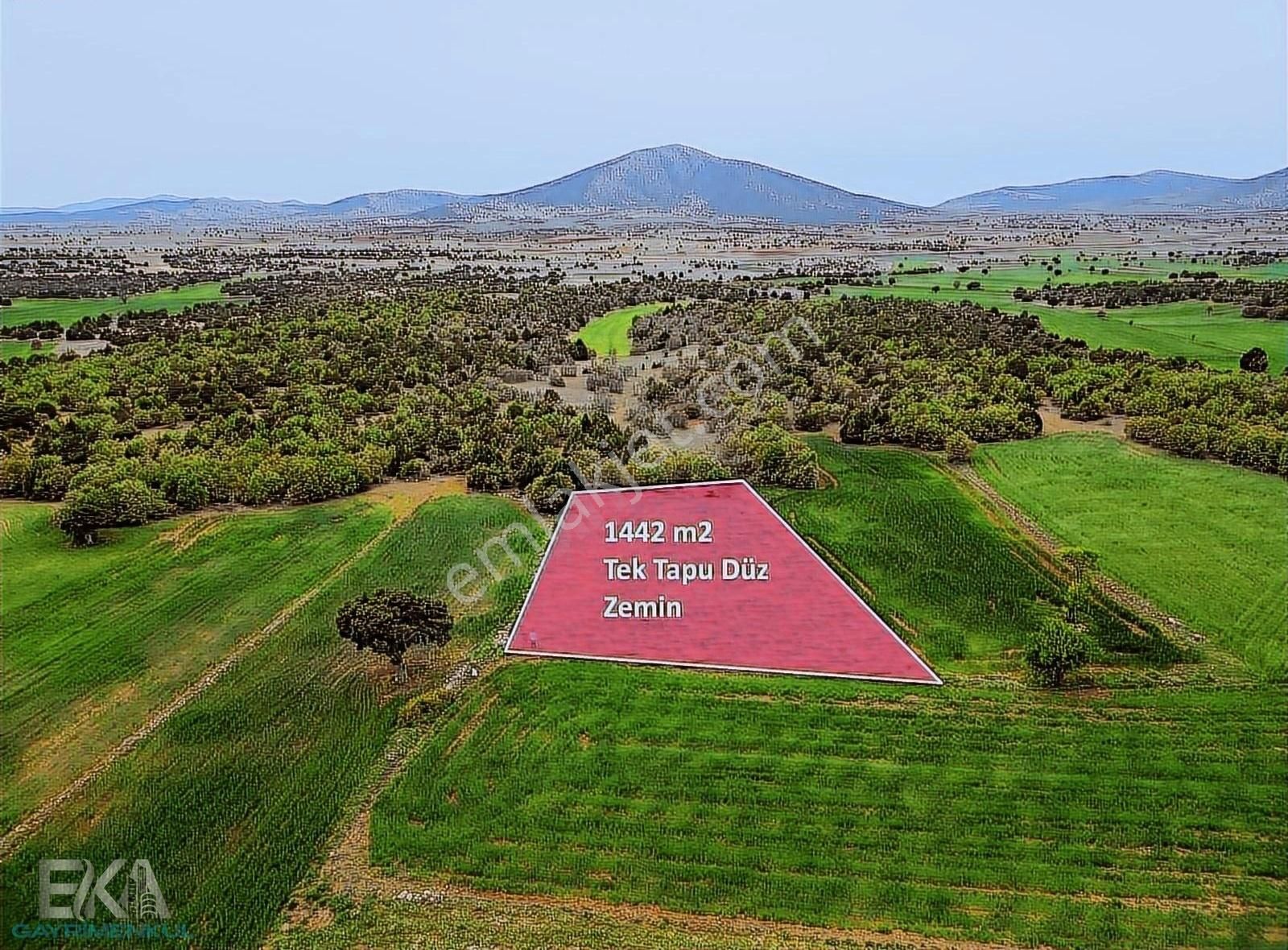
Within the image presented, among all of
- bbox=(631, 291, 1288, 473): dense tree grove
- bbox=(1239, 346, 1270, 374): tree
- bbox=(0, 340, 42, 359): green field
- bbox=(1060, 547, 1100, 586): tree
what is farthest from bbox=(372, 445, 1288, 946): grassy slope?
bbox=(0, 340, 42, 359): green field

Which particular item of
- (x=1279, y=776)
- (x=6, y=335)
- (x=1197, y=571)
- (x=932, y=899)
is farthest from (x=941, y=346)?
(x=6, y=335)

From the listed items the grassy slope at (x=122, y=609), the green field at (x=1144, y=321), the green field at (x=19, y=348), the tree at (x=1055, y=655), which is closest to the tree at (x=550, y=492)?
the grassy slope at (x=122, y=609)

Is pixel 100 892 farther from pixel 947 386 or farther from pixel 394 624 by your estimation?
pixel 947 386

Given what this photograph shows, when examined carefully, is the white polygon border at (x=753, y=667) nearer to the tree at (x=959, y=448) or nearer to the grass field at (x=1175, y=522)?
the grass field at (x=1175, y=522)

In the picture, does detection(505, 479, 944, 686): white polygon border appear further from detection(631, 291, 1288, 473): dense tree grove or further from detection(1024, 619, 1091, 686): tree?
detection(631, 291, 1288, 473): dense tree grove

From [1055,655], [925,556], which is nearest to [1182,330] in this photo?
[925,556]

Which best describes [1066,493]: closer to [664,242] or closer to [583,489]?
[583,489]
